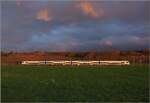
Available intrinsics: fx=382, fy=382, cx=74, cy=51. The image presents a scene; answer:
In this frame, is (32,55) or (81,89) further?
(32,55)

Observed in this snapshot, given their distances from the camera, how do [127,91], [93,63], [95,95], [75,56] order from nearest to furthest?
[95,95], [127,91], [93,63], [75,56]

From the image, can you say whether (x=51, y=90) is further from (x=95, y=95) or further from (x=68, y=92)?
(x=95, y=95)

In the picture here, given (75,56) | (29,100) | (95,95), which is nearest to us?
(29,100)

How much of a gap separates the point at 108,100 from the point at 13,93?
157 inches

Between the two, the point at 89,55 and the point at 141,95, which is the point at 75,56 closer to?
the point at 89,55

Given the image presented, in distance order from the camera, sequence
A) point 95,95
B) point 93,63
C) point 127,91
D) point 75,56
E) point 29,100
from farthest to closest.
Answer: point 75,56 → point 93,63 → point 127,91 → point 95,95 → point 29,100

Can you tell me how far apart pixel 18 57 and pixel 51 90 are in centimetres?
6707

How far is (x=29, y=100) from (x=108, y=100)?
2.70 m

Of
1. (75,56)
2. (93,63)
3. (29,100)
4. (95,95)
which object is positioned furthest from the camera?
(75,56)

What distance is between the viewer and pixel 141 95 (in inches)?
574

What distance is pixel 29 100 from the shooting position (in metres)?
13.0

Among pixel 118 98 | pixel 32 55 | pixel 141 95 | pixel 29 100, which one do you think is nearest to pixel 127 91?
pixel 141 95

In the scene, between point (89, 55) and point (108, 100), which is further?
point (89, 55)

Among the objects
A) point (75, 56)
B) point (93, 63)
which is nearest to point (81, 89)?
point (93, 63)
